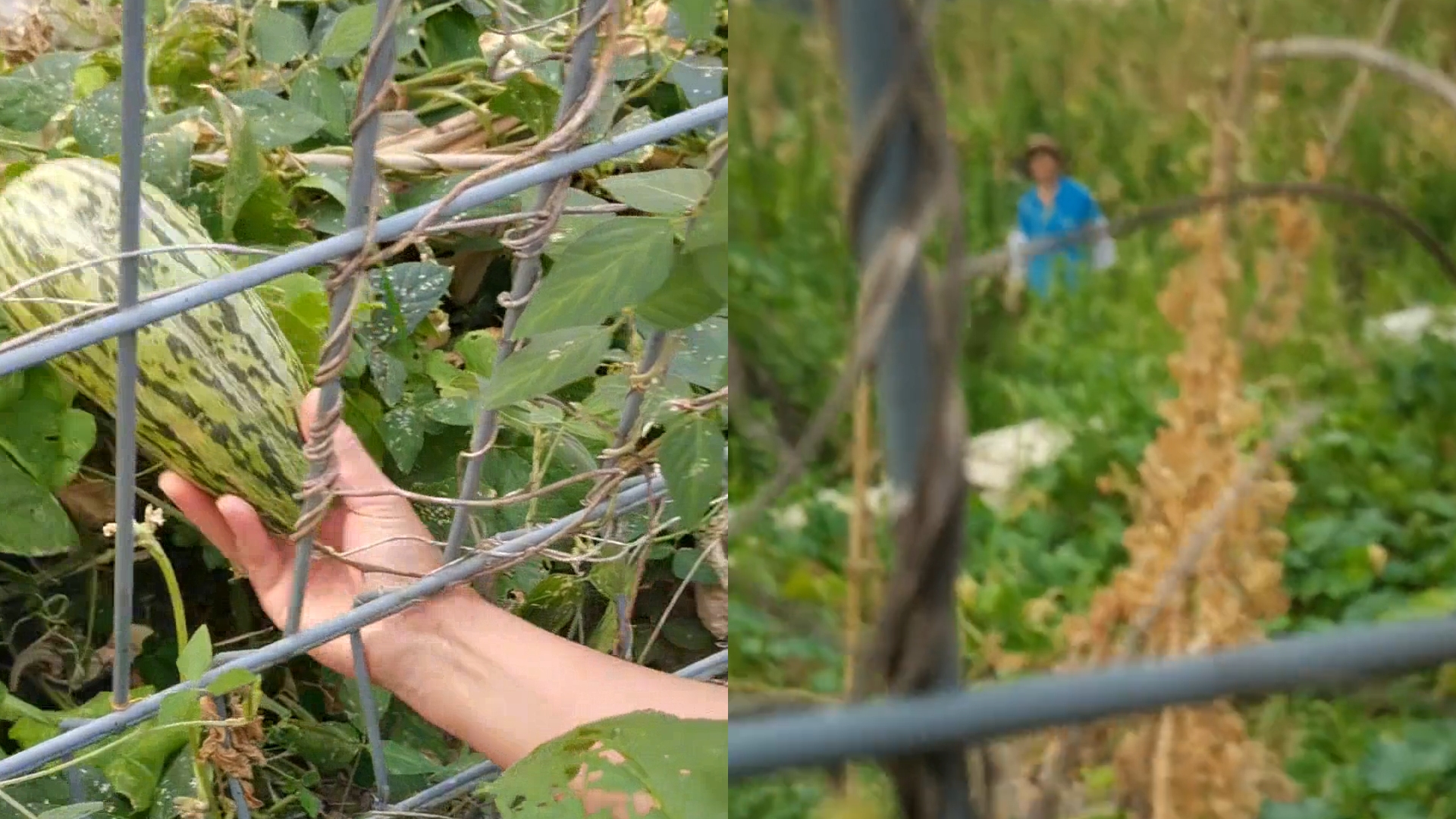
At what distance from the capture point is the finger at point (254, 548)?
716 millimetres

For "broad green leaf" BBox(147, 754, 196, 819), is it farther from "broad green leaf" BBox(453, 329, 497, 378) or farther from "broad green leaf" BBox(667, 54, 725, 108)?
"broad green leaf" BBox(667, 54, 725, 108)

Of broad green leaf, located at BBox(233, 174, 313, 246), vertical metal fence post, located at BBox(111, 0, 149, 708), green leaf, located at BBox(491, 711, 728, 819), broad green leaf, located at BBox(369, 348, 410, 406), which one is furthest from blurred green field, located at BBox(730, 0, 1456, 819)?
broad green leaf, located at BBox(233, 174, 313, 246)

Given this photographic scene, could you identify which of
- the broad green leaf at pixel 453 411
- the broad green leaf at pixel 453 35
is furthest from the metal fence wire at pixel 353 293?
the broad green leaf at pixel 453 35

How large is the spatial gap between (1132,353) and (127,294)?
422mm

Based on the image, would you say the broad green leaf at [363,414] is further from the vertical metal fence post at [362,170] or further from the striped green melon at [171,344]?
the vertical metal fence post at [362,170]

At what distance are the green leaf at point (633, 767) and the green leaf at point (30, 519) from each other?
0.43 metres

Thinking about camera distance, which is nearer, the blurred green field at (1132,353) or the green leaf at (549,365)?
the blurred green field at (1132,353)

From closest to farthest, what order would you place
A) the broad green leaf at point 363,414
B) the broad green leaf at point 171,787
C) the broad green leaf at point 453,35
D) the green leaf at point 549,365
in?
the green leaf at point 549,365 < the broad green leaf at point 171,787 < the broad green leaf at point 363,414 < the broad green leaf at point 453,35

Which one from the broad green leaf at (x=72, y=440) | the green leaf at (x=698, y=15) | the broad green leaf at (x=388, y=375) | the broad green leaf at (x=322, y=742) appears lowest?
the broad green leaf at (x=322, y=742)

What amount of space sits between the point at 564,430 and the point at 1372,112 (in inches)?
17.5

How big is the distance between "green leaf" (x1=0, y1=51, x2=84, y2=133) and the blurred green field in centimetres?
69

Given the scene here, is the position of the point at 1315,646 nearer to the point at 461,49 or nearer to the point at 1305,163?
the point at 1305,163

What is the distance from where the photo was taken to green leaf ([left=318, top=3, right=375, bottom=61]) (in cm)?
83

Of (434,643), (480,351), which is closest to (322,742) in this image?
(434,643)
